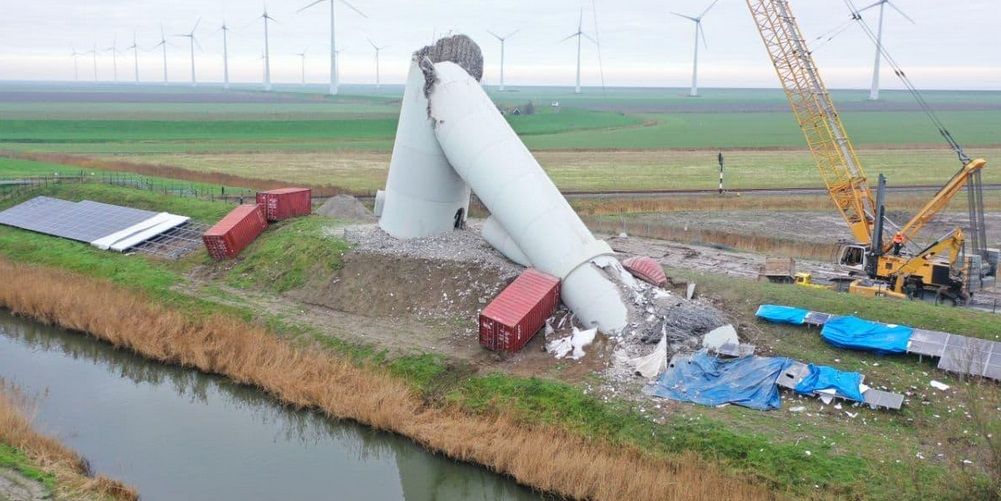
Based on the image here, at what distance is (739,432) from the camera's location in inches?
861

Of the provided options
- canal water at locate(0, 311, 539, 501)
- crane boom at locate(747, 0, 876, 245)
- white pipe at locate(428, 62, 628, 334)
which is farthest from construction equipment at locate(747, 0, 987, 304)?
canal water at locate(0, 311, 539, 501)

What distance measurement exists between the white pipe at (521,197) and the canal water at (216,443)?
7983mm

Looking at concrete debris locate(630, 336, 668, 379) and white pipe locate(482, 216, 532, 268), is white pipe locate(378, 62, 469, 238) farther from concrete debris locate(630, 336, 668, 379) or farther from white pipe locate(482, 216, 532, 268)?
concrete debris locate(630, 336, 668, 379)

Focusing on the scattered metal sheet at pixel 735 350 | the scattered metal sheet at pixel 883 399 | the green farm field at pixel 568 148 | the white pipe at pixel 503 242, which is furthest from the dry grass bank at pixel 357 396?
the green farm field at pixel 568 148

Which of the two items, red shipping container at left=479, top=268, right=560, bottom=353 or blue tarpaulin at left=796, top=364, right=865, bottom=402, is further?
red shipping container at left=479, top=268, right=560, bottom=353

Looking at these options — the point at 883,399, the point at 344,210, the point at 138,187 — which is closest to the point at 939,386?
the point at 883,399

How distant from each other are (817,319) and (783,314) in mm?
1100

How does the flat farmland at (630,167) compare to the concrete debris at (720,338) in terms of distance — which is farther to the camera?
the flat farmland at (630,167)

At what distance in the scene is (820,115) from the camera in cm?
4244

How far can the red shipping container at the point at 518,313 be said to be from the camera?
27406 millimetres

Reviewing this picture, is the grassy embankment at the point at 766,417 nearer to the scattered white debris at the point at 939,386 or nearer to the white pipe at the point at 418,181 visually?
the scattered white debris at the point at 939,386

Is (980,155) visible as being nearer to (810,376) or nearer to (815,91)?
(815,91)

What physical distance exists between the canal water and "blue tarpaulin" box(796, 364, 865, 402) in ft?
27.9

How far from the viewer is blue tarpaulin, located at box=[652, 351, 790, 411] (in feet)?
77.9
